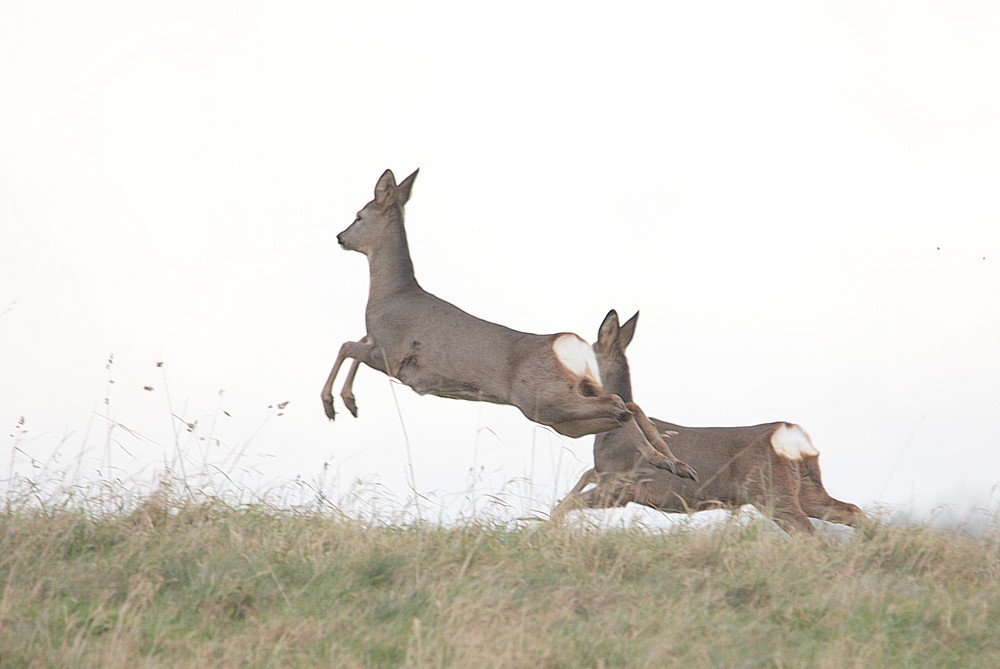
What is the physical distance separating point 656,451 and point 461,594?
2.82m

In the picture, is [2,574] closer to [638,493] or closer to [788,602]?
[788,602]

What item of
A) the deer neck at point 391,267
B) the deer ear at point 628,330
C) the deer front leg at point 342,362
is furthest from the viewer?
the deer ear at point 628,330

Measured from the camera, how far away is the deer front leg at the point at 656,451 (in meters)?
7.85

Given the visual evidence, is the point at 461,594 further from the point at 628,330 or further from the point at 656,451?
the point at 628,330

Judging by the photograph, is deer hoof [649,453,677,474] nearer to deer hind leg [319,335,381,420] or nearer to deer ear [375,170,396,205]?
deer hind leg [319,335,381,420]

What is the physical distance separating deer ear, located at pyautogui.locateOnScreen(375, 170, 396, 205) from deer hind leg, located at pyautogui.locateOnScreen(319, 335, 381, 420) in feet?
4.38

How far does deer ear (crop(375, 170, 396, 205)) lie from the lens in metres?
9.49

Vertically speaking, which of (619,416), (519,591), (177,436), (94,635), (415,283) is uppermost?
(415,283)

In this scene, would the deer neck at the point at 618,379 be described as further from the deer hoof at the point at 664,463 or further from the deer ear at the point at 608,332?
the deer hoof at the point at 664,463

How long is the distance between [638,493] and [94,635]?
Answer: 15.3ft

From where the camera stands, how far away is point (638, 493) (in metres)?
8.91

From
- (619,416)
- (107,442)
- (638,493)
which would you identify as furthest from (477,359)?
(107,442)

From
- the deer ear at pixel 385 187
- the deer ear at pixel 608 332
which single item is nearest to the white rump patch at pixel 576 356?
the deer ear at pixel 608 332

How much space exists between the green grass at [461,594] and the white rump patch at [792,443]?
186 cm
